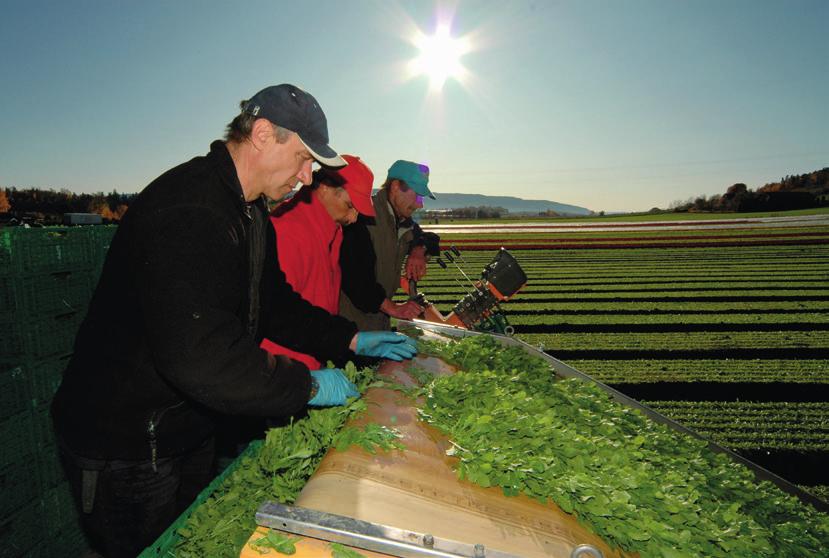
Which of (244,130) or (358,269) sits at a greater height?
(244,130)

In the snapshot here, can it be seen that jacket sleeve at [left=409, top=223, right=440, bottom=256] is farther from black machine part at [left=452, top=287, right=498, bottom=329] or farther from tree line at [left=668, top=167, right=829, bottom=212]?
tree line at [left=668, top=167, right=829, bottom=212]

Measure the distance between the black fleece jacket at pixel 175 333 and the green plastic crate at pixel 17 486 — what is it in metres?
1.29

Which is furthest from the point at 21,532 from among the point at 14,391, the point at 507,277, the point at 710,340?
the point at 710,340

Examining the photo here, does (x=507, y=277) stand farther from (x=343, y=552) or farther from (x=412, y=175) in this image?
(x=343, y=552)

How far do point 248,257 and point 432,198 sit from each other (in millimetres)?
2596

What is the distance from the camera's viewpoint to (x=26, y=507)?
2541 mm

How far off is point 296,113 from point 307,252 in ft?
3.55

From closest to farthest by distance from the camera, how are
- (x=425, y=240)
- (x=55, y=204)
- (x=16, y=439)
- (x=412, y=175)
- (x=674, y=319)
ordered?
(x=16, y=439)
(x=412, y=175)
(x=425, y=240)
(x=674, y=319)
(x=55, y=204)

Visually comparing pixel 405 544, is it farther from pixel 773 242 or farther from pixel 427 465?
pixel 773 242

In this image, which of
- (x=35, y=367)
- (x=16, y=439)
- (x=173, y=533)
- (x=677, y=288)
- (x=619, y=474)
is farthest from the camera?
(x=677, y=288)

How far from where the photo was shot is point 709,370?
5820mm

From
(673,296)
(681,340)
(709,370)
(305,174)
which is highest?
(305,174)

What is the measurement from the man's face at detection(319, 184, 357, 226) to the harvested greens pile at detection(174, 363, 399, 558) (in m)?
1.16

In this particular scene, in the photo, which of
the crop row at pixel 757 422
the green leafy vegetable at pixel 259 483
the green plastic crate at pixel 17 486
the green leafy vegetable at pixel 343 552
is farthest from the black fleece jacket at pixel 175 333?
the crop row at pixel 757 422
